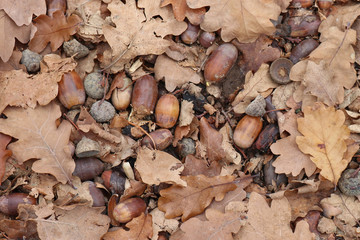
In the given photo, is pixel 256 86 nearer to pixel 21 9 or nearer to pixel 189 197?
pixel 189 197

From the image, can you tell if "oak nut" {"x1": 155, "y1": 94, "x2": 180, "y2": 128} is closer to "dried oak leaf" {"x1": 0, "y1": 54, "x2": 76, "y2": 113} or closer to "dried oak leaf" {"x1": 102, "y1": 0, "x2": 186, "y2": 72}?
"dried oak leaf" {"x1": 102, "y1": 0, "x2": 186, "y2": 72}

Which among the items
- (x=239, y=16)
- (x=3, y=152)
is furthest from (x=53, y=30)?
(x=239, y=16)

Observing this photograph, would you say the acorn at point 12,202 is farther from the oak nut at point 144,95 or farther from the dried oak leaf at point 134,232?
the oak nut at point 144,95

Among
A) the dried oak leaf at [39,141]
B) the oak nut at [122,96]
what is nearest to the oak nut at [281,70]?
the oak nut at [122,96]

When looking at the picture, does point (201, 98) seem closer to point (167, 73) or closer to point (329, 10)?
point (167, 73)

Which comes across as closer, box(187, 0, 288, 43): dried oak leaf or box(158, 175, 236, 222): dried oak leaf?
box(158, 175, 236, 222): dried oak leaf

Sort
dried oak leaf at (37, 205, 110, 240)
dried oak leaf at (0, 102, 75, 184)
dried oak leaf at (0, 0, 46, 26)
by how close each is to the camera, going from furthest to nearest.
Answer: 1. dried oak leaf at (0, 0, 46, 26)
2. dried oak leaf at (0, 102, 75, 184)
3. dried oak leaf at (37, 205, 110, 240)

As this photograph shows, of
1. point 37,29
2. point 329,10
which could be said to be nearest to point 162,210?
point 37,29

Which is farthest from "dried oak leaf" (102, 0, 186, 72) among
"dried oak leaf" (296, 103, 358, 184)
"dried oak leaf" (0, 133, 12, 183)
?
"dried oak leaf" (296, 103, 358, 184)
